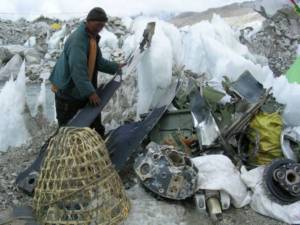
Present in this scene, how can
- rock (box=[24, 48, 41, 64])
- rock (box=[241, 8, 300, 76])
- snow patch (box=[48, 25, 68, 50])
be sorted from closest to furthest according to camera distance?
rock (box=[241, 8, 300, 76])
rock (box=[24, 48, 41, 64])
snow patch (box=[48, 25, 68, 50])

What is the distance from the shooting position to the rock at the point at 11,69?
11.5 metres

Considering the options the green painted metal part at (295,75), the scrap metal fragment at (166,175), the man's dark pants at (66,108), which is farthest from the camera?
the man's dark pants at (66,108)

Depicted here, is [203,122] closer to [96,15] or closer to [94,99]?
[94,99]

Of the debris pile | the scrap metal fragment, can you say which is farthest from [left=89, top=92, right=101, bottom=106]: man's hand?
the scrap metal fragment

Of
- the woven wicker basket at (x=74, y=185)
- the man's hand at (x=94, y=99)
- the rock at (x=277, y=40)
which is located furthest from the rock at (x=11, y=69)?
the woven wicker basket at (x=74, y=185)

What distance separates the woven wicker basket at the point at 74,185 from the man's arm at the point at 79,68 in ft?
2.56

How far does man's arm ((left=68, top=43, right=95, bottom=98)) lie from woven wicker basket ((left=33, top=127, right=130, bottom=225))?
2.56 ft

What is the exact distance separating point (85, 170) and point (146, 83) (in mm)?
2025

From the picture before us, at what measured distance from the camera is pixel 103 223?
112 inches

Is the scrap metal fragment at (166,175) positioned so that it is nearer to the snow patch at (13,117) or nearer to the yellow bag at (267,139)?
the yellow bag at (267,139)

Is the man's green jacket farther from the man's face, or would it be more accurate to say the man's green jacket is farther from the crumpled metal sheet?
the crumpled metal sheet

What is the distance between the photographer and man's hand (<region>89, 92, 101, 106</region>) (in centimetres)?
373

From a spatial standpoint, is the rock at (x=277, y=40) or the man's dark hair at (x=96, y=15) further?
Result: the rock at (x=277, y=40)

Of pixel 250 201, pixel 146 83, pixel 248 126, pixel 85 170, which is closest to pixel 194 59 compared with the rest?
pixel 146 83
